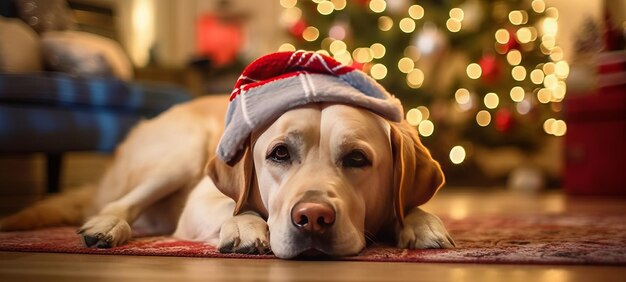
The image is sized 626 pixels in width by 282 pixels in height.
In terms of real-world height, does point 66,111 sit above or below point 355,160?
below

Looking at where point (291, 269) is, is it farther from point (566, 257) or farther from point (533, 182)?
point (533, 182)

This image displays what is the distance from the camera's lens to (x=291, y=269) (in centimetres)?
157

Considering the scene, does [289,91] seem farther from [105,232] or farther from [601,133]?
[601,133]

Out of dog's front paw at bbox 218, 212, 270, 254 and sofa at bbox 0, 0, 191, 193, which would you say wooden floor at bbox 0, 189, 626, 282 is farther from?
sofa at bbox 0, 0, 191, 193

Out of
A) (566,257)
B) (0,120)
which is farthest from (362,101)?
(0,120)

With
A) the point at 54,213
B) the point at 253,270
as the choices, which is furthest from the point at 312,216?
the point at 54,213

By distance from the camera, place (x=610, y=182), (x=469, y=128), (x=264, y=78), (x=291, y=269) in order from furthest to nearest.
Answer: (x=469, y=128), (x=610, y=182), (x=264, y=78), (x=291, y=269)

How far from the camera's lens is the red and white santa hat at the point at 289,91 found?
→ 6.40 ft

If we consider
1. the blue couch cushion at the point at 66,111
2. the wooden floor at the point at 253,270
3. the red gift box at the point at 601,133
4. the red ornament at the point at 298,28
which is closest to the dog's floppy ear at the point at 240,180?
the wooden floor at the point at 253,270

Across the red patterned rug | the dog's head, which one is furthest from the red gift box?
the dog's head

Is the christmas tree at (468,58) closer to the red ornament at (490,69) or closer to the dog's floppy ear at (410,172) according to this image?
→ the red ornament at (490,69)

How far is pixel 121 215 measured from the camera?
234cm

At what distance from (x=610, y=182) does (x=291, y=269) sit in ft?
13.8

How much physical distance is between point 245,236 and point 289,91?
1.40 feet
